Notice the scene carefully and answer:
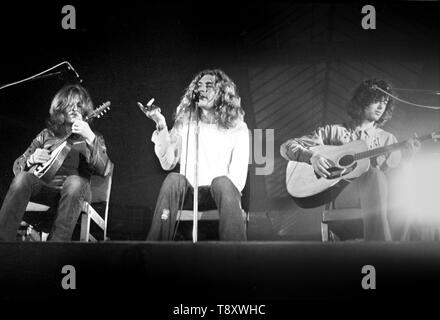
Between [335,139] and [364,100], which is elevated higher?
[364,100]

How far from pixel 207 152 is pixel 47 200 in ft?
3.04

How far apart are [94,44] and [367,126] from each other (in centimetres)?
167

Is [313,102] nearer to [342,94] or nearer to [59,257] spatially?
[342,94]

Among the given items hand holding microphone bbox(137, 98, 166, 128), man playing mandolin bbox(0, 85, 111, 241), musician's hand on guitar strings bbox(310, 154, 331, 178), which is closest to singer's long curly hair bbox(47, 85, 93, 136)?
man playing mandolin bbox(0, 85, 111, 241)

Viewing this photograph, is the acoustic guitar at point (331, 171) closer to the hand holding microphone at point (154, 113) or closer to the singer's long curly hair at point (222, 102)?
the singer's long curly hair at point (222, 102)

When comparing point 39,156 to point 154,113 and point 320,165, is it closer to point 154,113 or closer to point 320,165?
point 154,113

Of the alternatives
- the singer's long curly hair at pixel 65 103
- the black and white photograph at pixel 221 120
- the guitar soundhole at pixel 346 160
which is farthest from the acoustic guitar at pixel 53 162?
the guitar soundhole at pixel 346 160

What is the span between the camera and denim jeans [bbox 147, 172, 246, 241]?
3615mm

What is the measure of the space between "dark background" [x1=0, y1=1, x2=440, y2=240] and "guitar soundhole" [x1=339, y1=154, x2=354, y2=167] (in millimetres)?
247

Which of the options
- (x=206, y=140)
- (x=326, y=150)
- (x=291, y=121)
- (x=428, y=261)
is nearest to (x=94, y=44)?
(x=206, y=140)

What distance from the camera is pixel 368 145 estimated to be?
4.00m

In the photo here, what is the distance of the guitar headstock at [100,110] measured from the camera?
13.4 ft

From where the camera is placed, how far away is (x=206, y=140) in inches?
160

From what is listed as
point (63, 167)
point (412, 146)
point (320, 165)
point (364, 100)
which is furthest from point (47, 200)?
point (412, 146)
